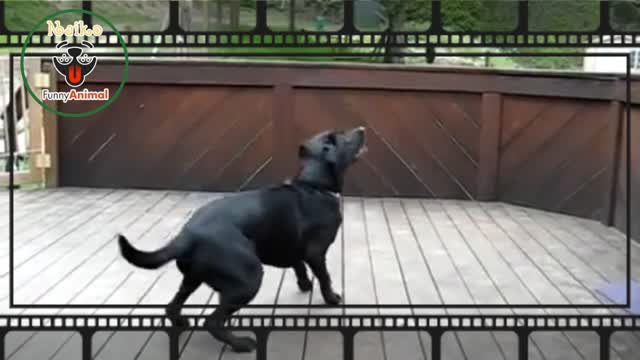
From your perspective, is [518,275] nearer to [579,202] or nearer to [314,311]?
[314,311]

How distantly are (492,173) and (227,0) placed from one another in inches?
155

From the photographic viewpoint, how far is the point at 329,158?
3070mm

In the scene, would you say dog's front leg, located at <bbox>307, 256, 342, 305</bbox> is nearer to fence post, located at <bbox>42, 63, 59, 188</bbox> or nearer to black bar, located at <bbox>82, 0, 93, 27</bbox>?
black bar, located at <bbox>82, 0, 93, 27</bbox>

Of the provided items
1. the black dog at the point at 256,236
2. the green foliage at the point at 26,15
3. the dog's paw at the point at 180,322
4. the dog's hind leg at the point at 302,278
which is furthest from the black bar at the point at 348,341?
the green foliage at the point at 26,15

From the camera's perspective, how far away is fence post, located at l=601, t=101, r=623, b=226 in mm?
5195

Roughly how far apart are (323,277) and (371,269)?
32.3 inches

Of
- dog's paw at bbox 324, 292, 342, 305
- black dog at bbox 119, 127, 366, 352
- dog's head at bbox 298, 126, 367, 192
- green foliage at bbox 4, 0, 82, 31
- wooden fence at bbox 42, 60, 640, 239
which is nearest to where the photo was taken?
green foliage at bbox 4, 0, 82, 31

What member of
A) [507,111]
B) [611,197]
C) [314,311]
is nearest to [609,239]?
[611,197]

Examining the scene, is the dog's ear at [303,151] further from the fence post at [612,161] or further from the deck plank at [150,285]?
the fence post at [612,161]

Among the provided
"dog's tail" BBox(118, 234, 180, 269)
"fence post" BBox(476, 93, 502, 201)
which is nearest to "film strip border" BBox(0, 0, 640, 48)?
"dog's tail" BBox(118, 234, 180, 269)

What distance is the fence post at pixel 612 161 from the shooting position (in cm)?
520

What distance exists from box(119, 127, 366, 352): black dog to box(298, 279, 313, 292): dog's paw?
72 mm

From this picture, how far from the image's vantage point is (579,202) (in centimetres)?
561

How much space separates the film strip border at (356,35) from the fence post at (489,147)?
3.93 m
